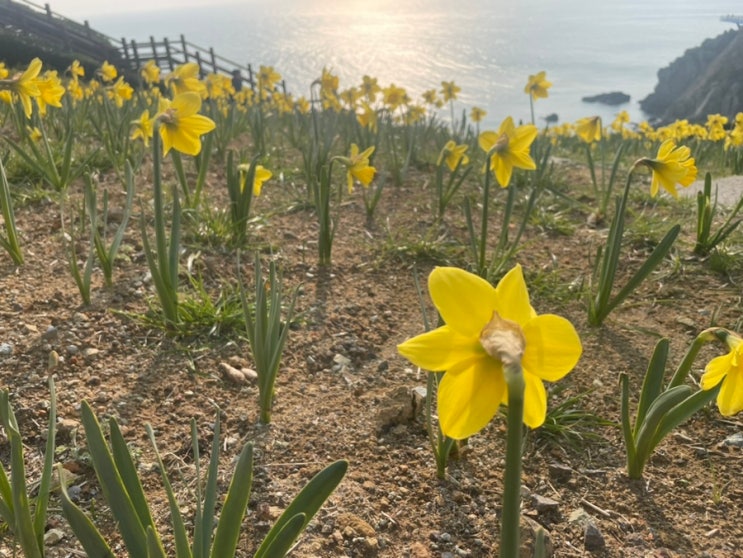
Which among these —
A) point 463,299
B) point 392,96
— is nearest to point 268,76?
point 392,96

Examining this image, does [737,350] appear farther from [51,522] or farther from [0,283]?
[0,283]

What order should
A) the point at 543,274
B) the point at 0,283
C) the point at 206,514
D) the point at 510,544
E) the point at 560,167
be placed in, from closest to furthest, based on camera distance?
1. the point at 510,544
2. the point at 206,514
3. the point at 0,283
4. the point at 543,274
5. the point at 560,167

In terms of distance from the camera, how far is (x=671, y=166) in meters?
1.99

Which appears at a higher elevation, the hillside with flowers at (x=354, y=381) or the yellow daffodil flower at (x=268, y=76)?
the yellow daffodil flower at (x=268, y=76)

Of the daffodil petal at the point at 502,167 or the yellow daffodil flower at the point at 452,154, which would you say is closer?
the daffodil petal at the point at 502,167

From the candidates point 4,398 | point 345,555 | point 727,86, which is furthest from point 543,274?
point 727,86

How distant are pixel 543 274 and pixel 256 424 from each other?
154 cm

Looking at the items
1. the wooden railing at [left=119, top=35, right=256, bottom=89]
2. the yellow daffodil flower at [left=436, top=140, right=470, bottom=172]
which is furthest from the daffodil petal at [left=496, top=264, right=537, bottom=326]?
the wooden railing at [left=119, top=35, right=256, bottom=89]

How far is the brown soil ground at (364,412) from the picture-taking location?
1289mm

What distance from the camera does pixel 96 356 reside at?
1832 millimetres

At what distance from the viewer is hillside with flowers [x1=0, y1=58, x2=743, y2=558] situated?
90cm

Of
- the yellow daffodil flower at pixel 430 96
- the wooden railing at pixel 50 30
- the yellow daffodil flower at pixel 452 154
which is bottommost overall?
the yellow daffodil flower at pixel 452 154

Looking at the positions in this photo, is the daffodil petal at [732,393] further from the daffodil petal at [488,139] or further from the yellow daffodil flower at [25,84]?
the yellow daffodil flower at [25,84]

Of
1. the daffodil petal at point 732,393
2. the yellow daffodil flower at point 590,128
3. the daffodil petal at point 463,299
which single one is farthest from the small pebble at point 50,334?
the yellow daffodil flower at point 590,128
